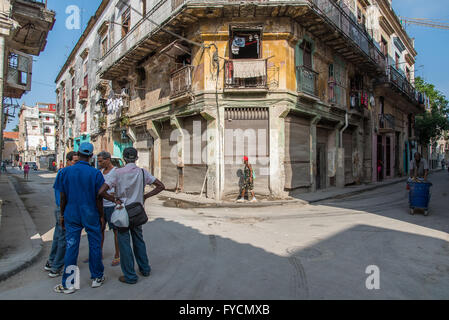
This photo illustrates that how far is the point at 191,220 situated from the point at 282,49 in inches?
304

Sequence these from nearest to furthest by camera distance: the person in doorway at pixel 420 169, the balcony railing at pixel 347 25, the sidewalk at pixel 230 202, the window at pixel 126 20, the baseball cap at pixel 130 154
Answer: the baseball cap at pixel 130 154 < the person in doorway at pixel 420 169 < the sidewalk at pixel 230 202 < the balcony railing at pixel 347 25 < the window at pixel 126 20

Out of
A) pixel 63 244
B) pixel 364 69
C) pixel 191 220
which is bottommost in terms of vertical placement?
pixel 191 220

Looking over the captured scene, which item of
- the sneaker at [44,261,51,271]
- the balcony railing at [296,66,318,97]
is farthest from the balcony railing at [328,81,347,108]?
the sneaker at [44,261,51,271]

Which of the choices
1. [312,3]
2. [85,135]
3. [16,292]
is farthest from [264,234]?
[85,135]

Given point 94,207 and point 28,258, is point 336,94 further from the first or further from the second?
point 28,258

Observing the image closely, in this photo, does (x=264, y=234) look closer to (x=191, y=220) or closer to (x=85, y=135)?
(x=191, y=220)

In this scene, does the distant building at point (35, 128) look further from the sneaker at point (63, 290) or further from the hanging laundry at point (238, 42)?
the sneaker at point (63, 290)

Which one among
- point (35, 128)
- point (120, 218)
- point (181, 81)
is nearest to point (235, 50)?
point (181, 81)

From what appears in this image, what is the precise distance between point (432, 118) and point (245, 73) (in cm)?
2461

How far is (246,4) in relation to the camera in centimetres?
1012

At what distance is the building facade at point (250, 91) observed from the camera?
1095 cm

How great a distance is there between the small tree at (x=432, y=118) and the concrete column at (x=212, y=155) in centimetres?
2476

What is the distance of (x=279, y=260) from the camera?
418 centimetres

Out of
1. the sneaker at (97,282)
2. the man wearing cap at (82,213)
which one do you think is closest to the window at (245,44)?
the man wearing cap at (82,213)
